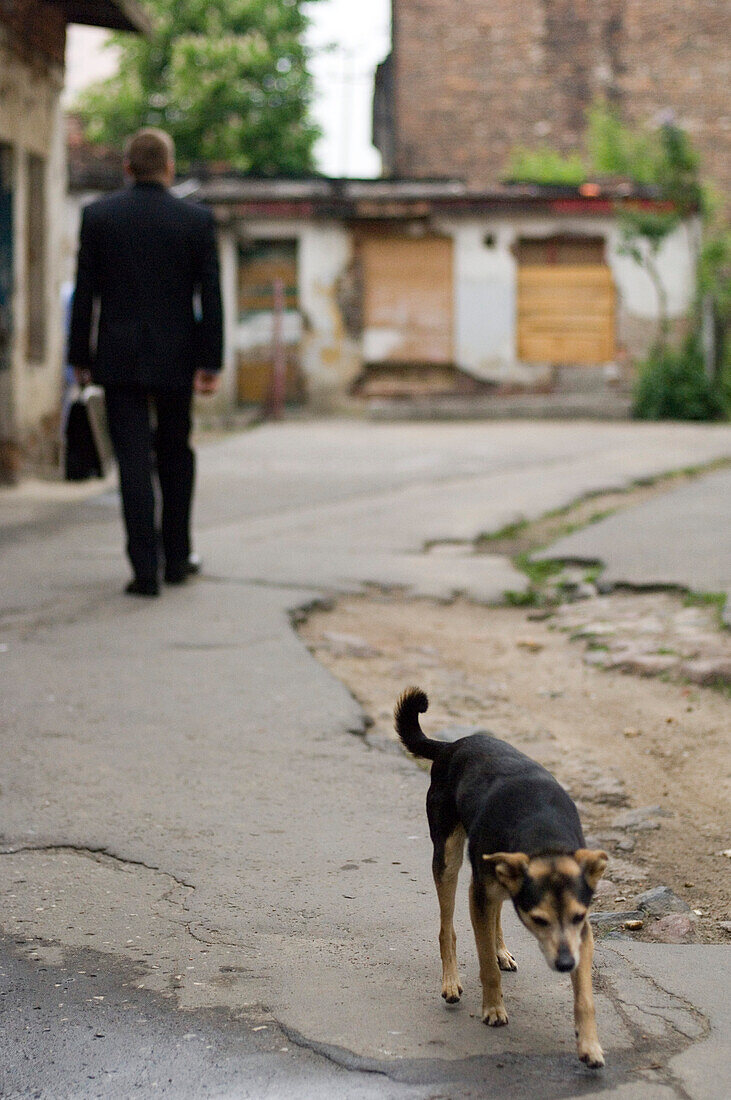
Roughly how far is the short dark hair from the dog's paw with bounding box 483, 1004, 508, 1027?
14.6 ft

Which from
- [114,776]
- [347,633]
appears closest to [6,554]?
[347,633]

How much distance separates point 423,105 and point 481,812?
1092 inches

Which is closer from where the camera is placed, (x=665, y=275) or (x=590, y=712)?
(x=590, y=712)

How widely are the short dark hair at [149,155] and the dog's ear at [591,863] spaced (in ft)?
14.6

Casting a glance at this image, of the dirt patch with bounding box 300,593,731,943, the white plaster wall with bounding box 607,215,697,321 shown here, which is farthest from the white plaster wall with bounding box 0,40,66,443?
the white plaster wall with bounding box 607,215,697,321

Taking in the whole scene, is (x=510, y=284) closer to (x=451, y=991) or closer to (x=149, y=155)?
(x=149, y=155)

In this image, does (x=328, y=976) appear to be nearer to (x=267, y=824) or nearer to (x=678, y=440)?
(x=267, y=824)

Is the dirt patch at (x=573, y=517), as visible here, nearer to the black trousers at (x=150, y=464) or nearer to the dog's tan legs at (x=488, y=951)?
the black trousers at (x=150, y=464)

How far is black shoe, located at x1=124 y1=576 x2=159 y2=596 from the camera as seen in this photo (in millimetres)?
5805

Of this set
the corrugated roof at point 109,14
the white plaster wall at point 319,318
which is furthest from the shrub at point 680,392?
the corrugated roof at point 109,14

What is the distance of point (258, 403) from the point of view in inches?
789

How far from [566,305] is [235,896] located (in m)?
18.5

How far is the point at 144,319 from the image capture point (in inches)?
226

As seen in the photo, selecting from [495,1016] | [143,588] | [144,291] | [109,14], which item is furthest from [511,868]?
[109,14]
